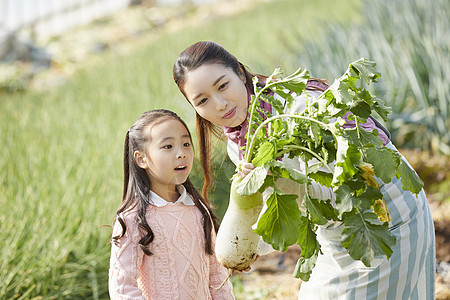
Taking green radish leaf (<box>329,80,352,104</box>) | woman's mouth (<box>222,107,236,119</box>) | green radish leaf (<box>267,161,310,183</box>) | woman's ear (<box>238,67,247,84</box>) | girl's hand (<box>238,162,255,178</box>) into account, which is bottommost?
green radish leaf (<box>267,161,310,183</box>)

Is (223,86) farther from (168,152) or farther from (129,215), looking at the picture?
(129,215)

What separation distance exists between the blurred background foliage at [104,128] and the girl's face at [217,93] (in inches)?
16.9

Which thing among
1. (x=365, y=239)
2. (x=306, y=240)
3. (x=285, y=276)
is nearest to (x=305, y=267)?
(x=306, y=240)

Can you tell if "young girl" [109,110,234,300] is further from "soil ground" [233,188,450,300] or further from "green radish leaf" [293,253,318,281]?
"soil ground" [233,188,450,300]

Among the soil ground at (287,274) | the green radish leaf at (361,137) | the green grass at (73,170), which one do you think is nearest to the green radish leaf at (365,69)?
the green radish leaf at (361,137)

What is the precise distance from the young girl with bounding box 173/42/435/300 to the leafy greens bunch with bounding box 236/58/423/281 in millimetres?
215

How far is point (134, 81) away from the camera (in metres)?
7.19

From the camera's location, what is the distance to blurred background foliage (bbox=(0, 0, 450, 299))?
3.09 m

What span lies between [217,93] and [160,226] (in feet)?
1.48

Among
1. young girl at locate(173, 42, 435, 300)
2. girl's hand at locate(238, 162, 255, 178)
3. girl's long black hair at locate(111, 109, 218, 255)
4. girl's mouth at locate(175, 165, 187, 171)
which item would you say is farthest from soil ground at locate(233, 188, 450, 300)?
girl's hand at locate(238, 162, 255, 178)

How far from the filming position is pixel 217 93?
1752 millimetres

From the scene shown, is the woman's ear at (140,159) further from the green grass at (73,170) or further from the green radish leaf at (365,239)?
the green radish leaf at (365,239)

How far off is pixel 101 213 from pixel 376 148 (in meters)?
2.41

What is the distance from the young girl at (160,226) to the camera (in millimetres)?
1741
